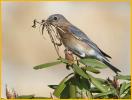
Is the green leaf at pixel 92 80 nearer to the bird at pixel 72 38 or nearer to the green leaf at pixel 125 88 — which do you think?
the green leaf at pixel 125 88

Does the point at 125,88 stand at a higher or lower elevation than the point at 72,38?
lower

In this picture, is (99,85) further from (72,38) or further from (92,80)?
(72,38)

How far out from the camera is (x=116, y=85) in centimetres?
83

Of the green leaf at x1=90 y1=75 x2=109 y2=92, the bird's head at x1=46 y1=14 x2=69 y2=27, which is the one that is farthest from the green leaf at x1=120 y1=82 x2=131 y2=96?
the bird's head at x1=46 y1=14 x2=69 y2=27

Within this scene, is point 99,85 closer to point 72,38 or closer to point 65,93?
point 65,93

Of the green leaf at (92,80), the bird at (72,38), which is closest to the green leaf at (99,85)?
the green leaf at (92,80)

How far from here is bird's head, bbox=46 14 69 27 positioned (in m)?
1.15

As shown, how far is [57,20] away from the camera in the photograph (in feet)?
3.98

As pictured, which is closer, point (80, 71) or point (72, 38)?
point (80, 71)

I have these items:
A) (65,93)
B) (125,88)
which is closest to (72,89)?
(65,93)

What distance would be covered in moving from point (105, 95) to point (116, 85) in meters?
0.05

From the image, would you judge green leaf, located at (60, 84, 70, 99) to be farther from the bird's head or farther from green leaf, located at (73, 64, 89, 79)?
the bird's head

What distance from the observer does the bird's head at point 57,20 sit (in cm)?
115

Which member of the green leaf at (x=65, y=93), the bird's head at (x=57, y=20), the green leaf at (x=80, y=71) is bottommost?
the green leaf at (x=65, y=93)
